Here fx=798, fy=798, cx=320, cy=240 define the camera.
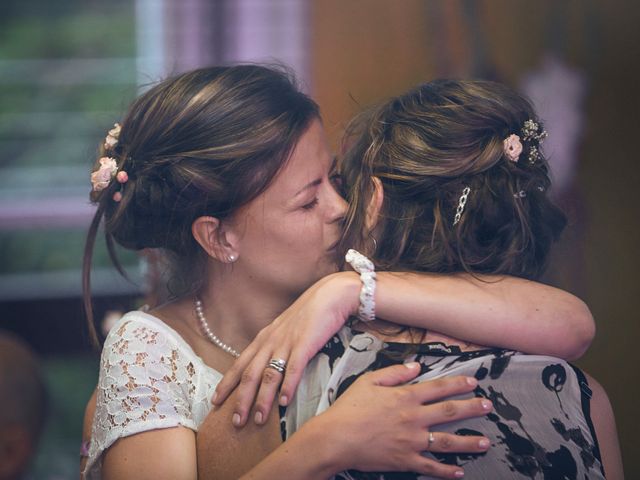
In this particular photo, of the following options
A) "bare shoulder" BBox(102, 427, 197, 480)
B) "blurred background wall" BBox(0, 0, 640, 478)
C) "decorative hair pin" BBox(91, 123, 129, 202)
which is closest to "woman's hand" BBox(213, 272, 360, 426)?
"bare shoulder" BBox(102, 427, 197, 480)

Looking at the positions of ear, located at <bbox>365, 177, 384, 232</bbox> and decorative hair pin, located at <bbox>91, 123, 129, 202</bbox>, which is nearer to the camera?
ear, located at <bbox>365, 177, 384, 232</bbox>

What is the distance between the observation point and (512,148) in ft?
4.77

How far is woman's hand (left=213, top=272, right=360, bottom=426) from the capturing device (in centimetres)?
127

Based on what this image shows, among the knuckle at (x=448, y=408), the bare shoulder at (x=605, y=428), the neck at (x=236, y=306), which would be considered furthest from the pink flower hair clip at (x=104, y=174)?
the bare shoulder at (x=605, y=428)

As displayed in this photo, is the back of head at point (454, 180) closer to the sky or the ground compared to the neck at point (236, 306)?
closer to the sky

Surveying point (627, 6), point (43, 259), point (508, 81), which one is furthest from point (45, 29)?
point (627, 6)

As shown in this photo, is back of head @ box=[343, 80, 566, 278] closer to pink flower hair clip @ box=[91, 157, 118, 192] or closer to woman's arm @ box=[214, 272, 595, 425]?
woman's arm @ box=[214, 272, 595, 425]

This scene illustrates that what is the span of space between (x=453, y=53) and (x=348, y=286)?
5.97 feet

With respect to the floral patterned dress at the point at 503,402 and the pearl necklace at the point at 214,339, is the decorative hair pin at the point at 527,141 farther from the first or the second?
the pearl necklace at the point at 214,339

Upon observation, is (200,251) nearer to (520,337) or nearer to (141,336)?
(141,336)

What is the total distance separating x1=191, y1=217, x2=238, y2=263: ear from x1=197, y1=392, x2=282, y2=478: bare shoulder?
1.40 ft

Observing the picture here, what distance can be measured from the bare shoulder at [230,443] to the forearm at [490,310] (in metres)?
0.27

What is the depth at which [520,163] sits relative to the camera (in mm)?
1505

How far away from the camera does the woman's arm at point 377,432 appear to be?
1.19 meters
